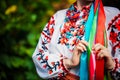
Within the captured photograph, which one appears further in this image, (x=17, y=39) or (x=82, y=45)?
(x=17, y=39)

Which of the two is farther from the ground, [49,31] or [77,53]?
[49,31]

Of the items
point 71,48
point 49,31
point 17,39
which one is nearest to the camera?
point 71,48

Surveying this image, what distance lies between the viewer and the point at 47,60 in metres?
2.30

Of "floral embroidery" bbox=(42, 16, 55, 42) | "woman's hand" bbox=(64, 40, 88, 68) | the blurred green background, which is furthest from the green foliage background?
"woman's hand" bbox=(64, 40, 88, 68)

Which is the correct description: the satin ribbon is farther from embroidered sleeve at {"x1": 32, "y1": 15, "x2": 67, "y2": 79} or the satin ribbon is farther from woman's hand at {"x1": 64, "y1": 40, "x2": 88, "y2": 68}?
embroidered sleeve at {"x1": 32, "y1": 15, "x2": 67, "y2": 79}

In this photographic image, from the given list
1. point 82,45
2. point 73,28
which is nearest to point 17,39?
point 73,28

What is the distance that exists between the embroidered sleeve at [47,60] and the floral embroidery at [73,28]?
0.07 metres

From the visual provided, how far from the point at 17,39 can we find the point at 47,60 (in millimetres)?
2484

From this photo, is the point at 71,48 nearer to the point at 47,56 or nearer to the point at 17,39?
the point at 47,56

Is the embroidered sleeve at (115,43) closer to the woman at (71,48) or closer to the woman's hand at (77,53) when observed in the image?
the woman at (71,48)

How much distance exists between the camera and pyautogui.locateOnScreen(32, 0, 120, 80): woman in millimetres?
2145

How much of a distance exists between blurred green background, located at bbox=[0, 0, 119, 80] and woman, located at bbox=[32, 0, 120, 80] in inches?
84.1

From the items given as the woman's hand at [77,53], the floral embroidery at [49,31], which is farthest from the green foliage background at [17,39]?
the woman's hand at [77,53]

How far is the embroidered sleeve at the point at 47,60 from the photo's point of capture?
2260 mm
